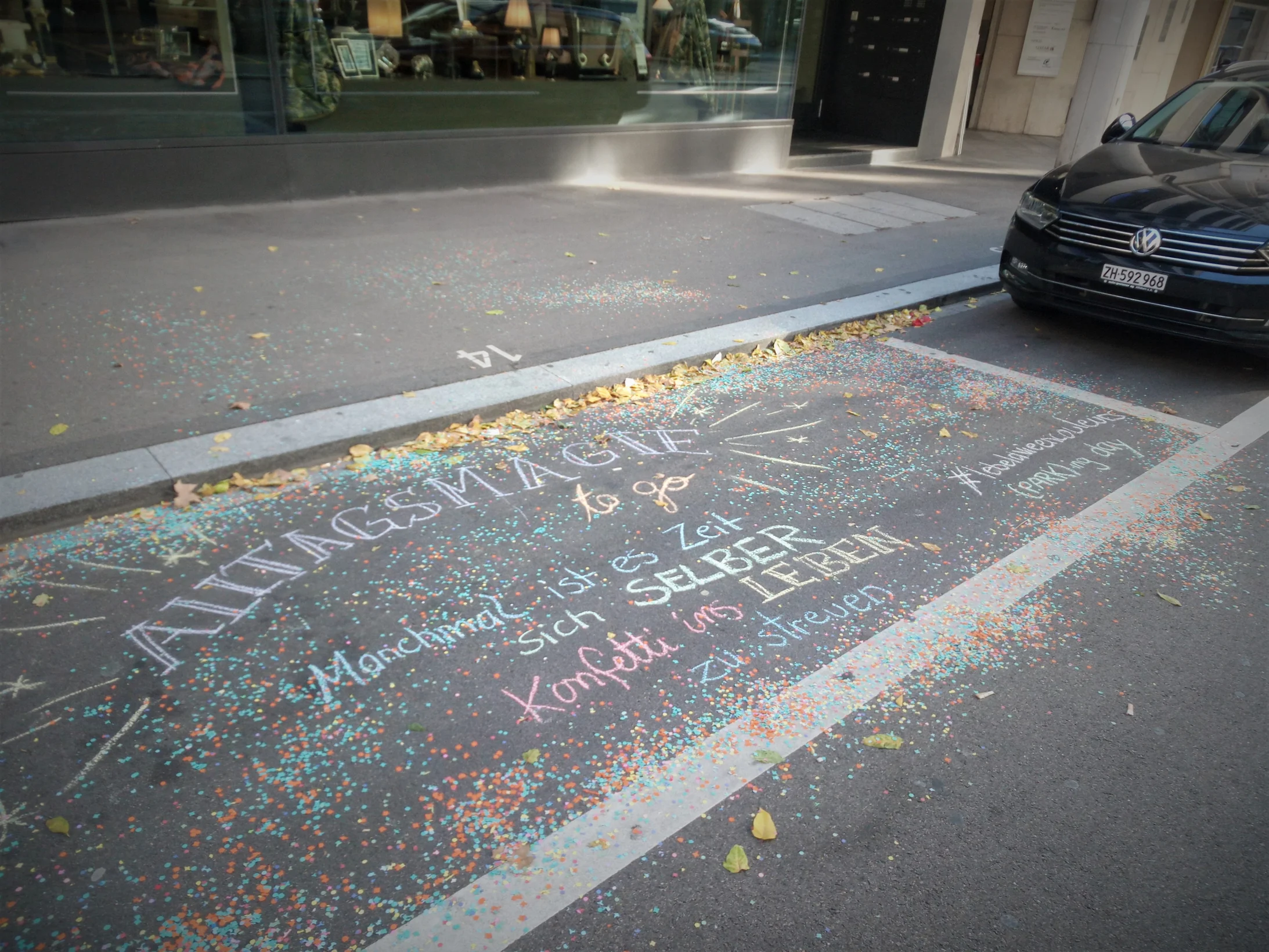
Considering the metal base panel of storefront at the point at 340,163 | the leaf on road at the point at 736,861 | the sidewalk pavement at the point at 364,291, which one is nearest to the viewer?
the leaf on road at the point at 736,861

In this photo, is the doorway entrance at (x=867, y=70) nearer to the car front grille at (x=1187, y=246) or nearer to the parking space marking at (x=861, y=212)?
the parking space marking at (x=861, y=212)

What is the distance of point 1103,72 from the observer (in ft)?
45.3

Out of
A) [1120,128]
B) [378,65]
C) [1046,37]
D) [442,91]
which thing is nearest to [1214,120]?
[1120,128]

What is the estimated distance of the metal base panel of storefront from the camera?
767cm

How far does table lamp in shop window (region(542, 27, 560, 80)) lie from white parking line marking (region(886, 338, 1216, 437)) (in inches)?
247

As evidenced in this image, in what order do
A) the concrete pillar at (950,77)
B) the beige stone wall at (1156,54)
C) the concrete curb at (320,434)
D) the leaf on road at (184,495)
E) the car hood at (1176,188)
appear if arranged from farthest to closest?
the beige stone wall at (1156,54), the concrete pillar at (950,77), the car hood at (1176,188), the leaf on road at (184,495), the concrete curb at (320,434)

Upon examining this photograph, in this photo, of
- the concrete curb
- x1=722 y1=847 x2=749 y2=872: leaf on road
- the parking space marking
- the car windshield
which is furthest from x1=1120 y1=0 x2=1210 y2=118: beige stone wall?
x1=722 y1=847 x2=749 y2=872: leaf on road

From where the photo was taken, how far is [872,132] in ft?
50.2

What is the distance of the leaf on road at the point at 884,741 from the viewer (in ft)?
9.70

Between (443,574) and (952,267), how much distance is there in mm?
6698

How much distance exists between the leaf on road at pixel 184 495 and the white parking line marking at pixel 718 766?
8.38 ft

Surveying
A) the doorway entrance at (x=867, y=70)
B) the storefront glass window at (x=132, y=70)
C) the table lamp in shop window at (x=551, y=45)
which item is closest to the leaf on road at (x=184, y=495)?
the storefront glass window at (x=132, y=70)

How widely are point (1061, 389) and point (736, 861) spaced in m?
4.74

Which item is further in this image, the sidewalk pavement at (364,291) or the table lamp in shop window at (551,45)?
the table lamp in shop window at (551,45)
